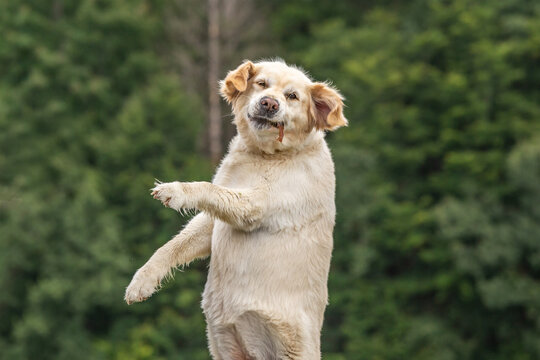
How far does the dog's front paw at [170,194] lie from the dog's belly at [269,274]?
476 mm

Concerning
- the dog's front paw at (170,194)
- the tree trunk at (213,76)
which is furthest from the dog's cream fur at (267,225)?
the tree trunk at (213,76)

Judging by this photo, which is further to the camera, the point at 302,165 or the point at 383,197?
the point at 383,197

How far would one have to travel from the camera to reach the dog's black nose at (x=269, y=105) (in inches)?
238

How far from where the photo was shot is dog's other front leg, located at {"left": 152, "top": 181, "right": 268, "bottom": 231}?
5.89m

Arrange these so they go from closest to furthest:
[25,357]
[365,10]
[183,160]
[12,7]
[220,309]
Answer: [220,309], [25,357], [183,160], [12,7], [365,10]

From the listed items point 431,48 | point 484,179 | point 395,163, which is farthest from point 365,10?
point 484,179

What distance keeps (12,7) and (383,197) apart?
19.9 meters

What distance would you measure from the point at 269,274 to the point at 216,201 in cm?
56

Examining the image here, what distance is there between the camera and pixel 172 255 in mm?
6363

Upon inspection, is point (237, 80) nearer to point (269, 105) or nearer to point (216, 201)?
point (269, 105)

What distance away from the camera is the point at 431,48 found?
44.2m

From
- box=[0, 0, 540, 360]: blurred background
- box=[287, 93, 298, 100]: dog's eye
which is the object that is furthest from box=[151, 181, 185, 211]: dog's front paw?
box=[0, 0, 540, 360]: blurred background

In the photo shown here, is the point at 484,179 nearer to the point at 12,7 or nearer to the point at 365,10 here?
the point at 365,10

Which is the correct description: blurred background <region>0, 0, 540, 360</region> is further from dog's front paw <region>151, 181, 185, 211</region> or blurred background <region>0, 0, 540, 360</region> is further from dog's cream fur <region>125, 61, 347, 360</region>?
dog's front paw <region>151, 181, 185, 211</region>
